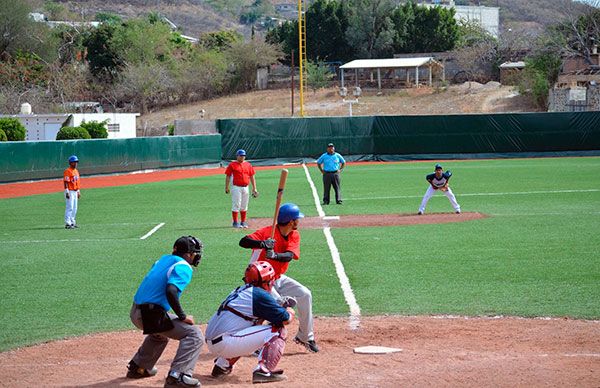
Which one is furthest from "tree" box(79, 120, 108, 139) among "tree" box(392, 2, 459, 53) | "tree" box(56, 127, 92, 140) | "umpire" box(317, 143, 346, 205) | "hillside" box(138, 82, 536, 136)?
"tree" box(392, 2, 459, 53)

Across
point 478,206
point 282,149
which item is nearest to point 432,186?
point 478,206

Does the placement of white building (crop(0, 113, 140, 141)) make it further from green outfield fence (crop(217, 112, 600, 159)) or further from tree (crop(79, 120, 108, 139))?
green outfield fence (crop(217, 112, 600, 159))

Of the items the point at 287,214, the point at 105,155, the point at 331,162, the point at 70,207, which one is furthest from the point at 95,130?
the point at 287,214

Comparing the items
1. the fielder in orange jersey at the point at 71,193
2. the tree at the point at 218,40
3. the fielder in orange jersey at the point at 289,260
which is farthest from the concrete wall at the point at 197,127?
the tree at the point at 218,40

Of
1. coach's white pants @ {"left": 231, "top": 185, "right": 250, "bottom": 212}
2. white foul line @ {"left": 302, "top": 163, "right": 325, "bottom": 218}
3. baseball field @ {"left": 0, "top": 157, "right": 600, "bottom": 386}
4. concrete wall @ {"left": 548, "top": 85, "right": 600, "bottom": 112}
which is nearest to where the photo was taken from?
baseball field @ {"left": 0, "top": 157, "right": 600, "bottom": 386}

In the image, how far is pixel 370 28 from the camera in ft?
287

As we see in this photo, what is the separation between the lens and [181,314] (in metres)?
8.03

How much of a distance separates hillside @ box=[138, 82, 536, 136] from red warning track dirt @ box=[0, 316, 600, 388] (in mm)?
53161

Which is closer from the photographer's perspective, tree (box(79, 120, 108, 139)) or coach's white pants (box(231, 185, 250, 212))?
coach's white pants (box(231, 185, 250, 212))

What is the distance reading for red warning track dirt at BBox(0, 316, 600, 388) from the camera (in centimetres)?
816

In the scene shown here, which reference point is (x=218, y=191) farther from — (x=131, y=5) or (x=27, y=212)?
(x=131, y=5)

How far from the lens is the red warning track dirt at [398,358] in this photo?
26.8ft

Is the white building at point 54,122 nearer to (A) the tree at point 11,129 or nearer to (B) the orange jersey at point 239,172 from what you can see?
(A) the tree at point 11,129

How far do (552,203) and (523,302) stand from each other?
43.9 ft
